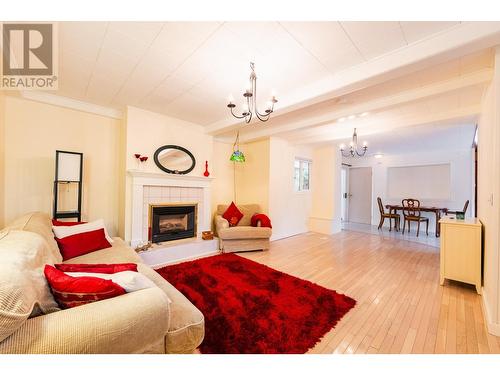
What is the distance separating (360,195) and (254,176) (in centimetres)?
472

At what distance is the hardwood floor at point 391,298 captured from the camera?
62.2 inches

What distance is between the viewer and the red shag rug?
5.16 ft

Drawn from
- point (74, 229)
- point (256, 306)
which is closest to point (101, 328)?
point (256, 306)

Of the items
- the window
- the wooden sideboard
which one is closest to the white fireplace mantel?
the window

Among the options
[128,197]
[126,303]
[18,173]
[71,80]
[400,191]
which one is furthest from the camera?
[400,191]

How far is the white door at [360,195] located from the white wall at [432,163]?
155mm

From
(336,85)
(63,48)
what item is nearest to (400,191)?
(336,85)

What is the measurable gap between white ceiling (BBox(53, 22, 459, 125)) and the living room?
0.7 inches

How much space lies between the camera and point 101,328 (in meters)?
0.89

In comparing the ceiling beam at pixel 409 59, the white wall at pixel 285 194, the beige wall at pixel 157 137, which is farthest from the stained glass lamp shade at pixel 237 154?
the ceiling beam at pixel 409 59

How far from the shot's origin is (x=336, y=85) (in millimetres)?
2270

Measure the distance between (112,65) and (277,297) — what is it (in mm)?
3079

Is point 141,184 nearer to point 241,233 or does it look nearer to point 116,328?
point 241,233

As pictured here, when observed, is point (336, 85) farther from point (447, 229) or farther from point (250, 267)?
point (250, 267)
